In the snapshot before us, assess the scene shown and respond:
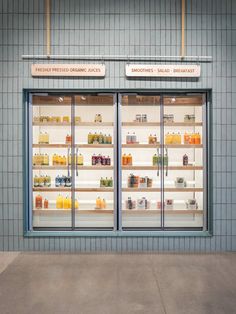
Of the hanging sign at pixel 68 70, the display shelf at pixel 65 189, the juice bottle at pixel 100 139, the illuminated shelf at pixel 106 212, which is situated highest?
the hanging sign at pixel 68 70

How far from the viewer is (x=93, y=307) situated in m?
3.26

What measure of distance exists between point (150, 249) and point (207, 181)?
1.38m

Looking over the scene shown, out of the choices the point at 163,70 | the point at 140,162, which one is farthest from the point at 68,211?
the point at 163,70

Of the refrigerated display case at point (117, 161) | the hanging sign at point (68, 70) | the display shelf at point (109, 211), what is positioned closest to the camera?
the hanging sign at point (68, 70)

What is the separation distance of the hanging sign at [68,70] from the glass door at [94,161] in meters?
0.44

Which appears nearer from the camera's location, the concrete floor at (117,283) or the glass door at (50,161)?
the concrete floor at (117,283)

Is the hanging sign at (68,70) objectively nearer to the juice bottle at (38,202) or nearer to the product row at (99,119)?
the product row at (99,119)

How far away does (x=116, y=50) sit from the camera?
5.09 meters

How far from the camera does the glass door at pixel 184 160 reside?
17.6 feet

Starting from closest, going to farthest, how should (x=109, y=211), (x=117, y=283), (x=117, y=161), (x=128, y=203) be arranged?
(x=117, y=283) < (x=117, y=161) < (x=109, y=211) < (x=128, y=203)

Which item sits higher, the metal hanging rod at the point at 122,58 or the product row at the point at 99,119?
the metal hanging rod at the point at 122,58

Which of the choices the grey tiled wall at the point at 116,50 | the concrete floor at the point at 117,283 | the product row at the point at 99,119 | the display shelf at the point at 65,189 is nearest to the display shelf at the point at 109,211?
the display shelf at the point at 65,189

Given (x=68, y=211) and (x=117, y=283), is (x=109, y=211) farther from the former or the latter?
(x=117, y=283)

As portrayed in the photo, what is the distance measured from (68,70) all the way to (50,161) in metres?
1.54
